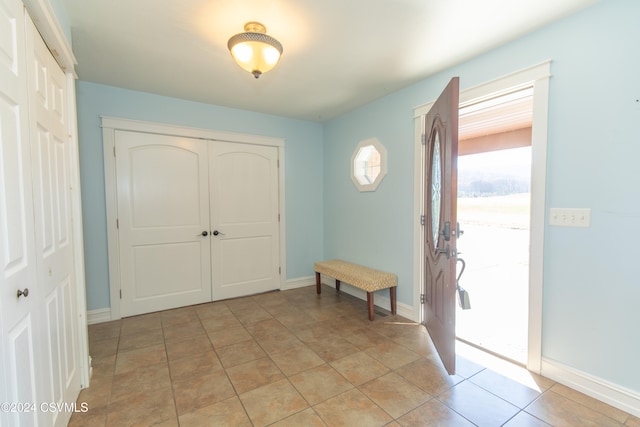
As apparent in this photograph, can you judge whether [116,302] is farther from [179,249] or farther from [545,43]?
[545,43]

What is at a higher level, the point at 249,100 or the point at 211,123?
the point at 249,100

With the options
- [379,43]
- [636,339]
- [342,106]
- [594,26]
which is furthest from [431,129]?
[636,339]

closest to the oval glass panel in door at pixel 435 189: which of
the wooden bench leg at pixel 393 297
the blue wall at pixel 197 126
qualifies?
the wooden bench leg at pixel 393 297

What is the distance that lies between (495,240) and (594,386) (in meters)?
3.95

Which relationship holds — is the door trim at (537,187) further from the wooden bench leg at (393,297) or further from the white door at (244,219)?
the white door at (244,219)

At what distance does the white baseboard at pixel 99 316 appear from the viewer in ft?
9.75

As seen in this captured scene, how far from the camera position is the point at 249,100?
3.38 metres

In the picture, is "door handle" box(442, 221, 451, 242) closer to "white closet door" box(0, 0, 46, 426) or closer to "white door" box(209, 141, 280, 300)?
"white closet door" box(0, 0, 46, 426)

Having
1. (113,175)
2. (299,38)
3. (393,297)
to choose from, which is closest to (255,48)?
(299,38)

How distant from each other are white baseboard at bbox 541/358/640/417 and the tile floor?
0.16ft

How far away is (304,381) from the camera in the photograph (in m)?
2.01

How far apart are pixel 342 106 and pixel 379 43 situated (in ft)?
4.82

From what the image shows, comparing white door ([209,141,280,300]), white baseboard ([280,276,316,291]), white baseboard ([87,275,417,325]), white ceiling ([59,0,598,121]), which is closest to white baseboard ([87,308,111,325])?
white baseboard ([87,275,417,325])

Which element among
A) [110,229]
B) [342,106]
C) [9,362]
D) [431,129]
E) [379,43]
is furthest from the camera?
[342,106]
